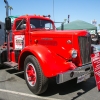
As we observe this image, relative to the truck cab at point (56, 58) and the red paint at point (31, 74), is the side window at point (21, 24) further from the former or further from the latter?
the red paint at point (31, 74)

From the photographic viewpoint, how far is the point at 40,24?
5.98 m

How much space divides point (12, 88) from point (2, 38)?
758 centimetres

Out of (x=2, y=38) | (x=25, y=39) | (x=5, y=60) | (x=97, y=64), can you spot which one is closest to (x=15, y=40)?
(x=25, y=39)

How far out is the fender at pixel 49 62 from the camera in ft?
13.2

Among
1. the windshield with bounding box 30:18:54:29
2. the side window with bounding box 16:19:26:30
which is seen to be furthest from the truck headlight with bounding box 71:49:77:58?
the side window with bounding box 16:19:26:30

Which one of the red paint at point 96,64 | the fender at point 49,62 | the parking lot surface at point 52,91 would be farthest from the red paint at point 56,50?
the parking lot surface at point 52,91

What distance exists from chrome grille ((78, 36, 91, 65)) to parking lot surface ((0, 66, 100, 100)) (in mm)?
868

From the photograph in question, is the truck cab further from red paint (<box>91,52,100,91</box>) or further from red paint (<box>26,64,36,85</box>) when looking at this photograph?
red paint (<box>91,52,100,91</box>)

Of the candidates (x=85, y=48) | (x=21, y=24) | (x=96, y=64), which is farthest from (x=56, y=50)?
(x=21, y=24)

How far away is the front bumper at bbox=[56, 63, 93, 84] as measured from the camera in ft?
12.6

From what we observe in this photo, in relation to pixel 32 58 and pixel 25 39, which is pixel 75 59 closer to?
pixel 32 58

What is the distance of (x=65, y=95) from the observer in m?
4.48

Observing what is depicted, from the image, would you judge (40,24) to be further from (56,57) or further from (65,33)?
(56,57)

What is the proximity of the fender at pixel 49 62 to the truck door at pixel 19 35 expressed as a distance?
1188mm
